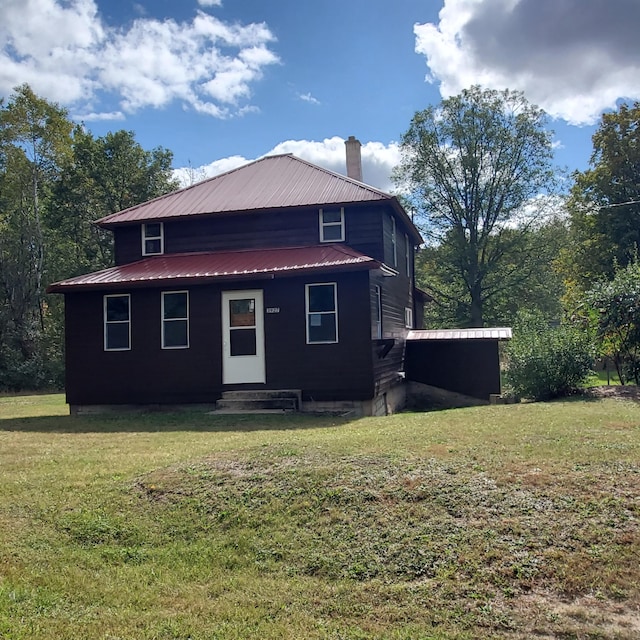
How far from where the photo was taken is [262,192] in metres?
16.7

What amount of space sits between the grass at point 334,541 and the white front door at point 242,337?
5.97 m

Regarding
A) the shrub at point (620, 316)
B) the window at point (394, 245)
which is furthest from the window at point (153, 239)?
the shrub at point (620, 316)

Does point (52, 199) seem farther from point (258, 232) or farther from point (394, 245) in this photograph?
point (394, 245)

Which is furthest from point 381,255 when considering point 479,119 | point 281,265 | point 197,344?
point 479,119

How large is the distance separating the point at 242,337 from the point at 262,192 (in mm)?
4879

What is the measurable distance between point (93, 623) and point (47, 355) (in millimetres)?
29533

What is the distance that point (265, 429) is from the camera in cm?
1052

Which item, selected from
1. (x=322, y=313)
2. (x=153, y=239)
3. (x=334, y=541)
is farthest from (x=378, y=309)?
(x=334, y=541)

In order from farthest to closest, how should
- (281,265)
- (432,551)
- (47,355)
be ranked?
(47,355)
(281,265)
(432,551)

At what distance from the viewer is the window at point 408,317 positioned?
753 inches

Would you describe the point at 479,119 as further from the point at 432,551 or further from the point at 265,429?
the point at 432,551

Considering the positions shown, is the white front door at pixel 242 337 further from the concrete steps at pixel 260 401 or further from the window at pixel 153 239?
the window at pixel 153 239

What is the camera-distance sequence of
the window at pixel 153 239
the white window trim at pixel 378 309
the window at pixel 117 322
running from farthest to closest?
1. the window at pixel 153 239
2. the window at pixel 117 322
3. the white window trim at pixel 378 309

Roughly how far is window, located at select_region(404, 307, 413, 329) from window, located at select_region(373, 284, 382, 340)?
4.21m
